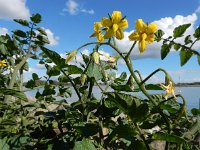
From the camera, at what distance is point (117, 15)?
1.22 metres

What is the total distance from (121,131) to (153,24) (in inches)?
13.1

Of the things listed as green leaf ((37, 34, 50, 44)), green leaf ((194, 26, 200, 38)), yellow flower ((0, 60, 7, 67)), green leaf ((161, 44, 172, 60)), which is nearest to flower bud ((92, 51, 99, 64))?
green leaf ((161, 44, 172, 60))

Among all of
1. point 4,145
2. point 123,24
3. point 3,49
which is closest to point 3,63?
point 3,49

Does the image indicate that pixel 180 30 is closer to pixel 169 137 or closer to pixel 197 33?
pixel 197 33

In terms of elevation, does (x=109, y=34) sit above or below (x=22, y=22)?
below

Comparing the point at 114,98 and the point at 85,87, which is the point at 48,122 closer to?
the point at 85,87

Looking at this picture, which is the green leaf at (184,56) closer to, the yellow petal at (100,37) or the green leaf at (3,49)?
the yellow petal at (100,37)

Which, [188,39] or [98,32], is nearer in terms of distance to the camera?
[98,32]

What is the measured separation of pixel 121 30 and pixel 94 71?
0.55 feet

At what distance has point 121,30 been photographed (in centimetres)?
122

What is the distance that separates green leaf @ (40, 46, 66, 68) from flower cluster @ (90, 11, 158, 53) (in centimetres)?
14

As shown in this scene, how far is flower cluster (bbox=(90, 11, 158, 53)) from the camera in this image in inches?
45.1

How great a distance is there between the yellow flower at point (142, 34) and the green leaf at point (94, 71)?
0.19 metres

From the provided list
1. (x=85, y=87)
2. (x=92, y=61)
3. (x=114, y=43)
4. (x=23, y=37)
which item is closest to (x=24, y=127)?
(x=85, y=87)
